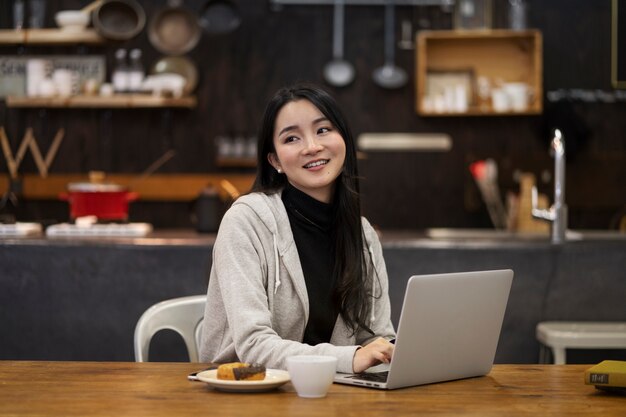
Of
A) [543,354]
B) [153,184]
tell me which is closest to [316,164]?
[543,354]

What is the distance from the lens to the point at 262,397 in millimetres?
1594

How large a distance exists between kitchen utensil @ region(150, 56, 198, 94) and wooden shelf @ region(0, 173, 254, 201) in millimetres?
557

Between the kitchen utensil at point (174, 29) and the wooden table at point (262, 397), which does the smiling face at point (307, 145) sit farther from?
the kitchen utensil at point (174, 29)

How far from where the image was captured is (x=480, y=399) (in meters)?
1.61

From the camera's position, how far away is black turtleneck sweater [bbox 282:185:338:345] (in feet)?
7.18

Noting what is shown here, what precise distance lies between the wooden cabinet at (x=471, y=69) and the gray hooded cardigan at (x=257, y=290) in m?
3.50

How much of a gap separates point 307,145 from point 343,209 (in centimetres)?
19

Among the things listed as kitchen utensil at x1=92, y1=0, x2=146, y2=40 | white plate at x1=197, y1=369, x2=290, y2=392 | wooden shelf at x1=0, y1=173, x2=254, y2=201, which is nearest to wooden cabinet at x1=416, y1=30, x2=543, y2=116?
wooden shelf at x1=0, y1=173, x2=254, y2=201

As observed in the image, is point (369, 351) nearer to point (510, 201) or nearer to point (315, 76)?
point (510, 201)

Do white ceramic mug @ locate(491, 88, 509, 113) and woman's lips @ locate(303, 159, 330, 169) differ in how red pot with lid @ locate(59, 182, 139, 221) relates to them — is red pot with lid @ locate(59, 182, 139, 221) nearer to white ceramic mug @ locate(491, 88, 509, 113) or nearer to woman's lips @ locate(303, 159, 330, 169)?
white ceramic mug @ locate(491, 88, 509, 113)

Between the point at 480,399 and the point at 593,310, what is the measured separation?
2.30m

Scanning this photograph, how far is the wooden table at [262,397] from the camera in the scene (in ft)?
4.89

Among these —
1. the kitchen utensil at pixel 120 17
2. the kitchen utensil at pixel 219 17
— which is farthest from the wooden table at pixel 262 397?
the kitchen utensil at pixel 219 17

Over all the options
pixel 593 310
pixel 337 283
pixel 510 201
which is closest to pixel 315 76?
pixel 510 201
